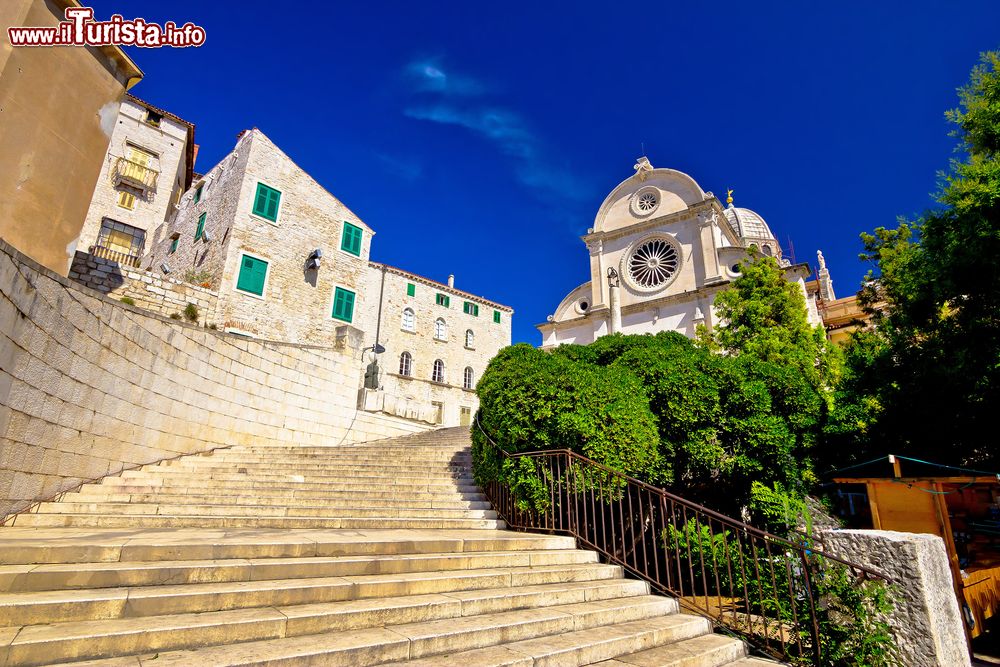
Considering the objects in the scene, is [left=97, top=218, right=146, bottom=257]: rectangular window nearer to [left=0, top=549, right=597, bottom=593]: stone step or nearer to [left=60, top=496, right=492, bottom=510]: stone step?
[left=60, top=496, right=492, bottom=510]: stone step

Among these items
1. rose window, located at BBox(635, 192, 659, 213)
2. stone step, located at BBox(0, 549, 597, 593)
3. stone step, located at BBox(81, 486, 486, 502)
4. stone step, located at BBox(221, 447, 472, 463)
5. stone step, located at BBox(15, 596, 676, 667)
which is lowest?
stone step, located at BBox(15, 596, 676, 667)

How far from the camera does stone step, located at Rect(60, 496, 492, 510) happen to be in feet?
21.1

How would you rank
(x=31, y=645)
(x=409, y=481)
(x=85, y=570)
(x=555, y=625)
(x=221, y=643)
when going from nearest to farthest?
(x=31, y=645) → (x=221, y=643) → (x=85, y=570) → (x=555, y=625) → (x=409, y=481)

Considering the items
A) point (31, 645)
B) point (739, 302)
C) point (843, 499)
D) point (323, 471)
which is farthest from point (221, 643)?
point (739, 302)

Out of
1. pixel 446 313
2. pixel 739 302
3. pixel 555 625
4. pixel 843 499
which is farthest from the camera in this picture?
pixel 446 313

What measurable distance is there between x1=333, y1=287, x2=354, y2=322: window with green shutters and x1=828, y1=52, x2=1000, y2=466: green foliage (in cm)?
1614

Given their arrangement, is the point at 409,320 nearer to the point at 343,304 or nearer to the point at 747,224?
the point at 343,304

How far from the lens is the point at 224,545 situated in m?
3.82

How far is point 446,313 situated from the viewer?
1188 inches

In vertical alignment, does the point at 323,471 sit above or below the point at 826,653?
above

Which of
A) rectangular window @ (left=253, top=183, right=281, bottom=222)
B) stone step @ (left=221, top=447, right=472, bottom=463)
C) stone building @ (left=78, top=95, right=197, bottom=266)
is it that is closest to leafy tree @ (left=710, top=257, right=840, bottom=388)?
stone step @ (left=221, top=447, right=472, bottom=463)

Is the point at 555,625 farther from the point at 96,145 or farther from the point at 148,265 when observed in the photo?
the point at 148,265

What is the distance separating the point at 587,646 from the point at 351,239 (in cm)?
1938

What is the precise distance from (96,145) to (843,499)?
16432 millimetres
